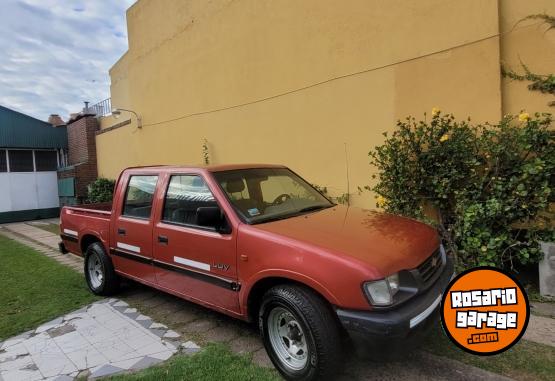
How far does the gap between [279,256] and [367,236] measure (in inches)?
28.8

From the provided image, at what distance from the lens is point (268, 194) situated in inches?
166

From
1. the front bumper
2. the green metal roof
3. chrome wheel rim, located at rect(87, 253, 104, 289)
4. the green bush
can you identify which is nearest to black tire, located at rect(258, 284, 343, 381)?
the front bumper

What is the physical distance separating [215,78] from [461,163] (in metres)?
6.32

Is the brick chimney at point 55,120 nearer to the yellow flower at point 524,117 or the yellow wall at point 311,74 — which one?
the yellow wall at point 311,74

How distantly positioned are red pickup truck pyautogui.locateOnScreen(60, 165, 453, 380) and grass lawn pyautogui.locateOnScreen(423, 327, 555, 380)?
619 millimetres

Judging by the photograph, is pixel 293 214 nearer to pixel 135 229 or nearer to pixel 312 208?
pixel 312 208

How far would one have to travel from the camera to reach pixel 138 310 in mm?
4797

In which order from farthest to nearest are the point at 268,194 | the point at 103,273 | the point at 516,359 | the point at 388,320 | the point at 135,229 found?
the point at 103,273, the point at 135,229, the point at 268,194, the point at 516,359, the point at 388,320

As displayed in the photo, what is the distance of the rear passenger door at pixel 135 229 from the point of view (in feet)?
14.6

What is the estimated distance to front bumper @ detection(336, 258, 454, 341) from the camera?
257cm

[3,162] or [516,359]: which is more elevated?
[3,162]

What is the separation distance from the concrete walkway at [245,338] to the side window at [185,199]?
115 cm

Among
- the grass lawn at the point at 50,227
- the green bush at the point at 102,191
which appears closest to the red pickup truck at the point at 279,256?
the grass lawn at the point at 50,227

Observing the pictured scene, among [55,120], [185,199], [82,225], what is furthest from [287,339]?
[55,120]
